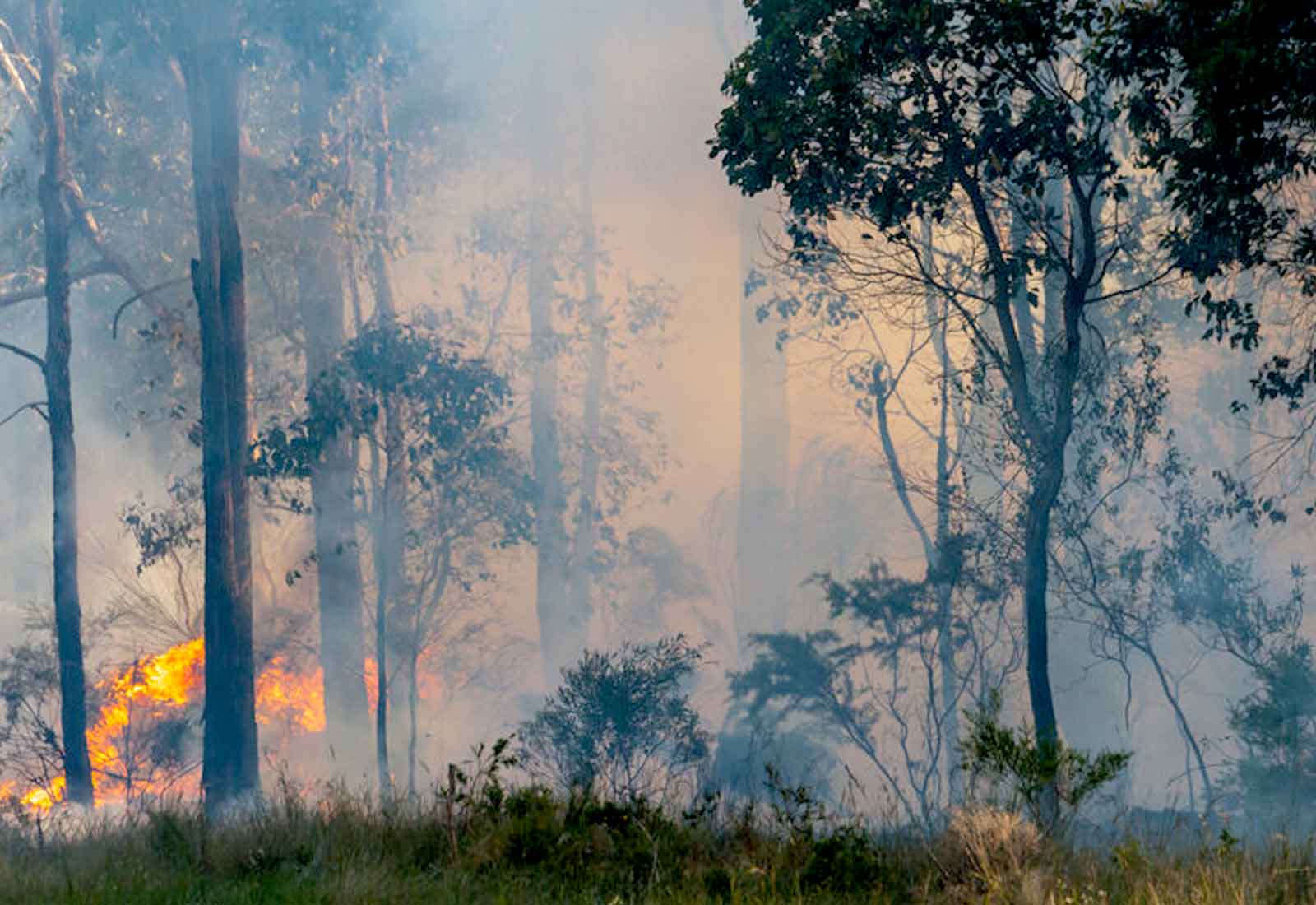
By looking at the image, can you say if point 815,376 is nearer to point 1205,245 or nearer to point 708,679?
point 708,679

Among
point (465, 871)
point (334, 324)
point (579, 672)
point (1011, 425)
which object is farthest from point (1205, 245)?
point (334, 324)

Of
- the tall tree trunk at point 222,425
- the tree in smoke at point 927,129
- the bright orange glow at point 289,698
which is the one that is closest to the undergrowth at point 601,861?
the tree in smoke at point 927,129

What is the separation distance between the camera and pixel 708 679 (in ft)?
130

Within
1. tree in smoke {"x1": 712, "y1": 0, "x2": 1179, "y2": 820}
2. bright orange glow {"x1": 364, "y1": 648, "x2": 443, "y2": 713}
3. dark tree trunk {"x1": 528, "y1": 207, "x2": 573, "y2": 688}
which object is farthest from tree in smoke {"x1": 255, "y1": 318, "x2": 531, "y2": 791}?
tree in smoke {"x1": 712, "y1": 0, "x2": 1179, "y2": 820}

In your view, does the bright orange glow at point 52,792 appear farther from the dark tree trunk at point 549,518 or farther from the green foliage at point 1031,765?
the green foliage at point 1031,765

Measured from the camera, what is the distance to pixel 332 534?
2617cm

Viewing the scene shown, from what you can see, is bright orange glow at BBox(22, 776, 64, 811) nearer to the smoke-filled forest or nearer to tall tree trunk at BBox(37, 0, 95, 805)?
the smoke-filled forest

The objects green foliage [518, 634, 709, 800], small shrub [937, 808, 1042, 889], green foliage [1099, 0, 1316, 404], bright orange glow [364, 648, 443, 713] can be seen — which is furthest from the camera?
bright orange glow [364, 648, 443, 713]

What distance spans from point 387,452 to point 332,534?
81.8 inches

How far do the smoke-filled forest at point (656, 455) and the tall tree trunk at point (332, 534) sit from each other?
4.2 inches

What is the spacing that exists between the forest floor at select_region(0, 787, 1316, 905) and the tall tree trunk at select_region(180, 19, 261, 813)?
10046 mm

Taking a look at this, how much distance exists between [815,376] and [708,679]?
10.4 m

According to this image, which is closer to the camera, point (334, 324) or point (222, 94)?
point (222, 94)

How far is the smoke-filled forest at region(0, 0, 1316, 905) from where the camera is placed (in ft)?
21.9
